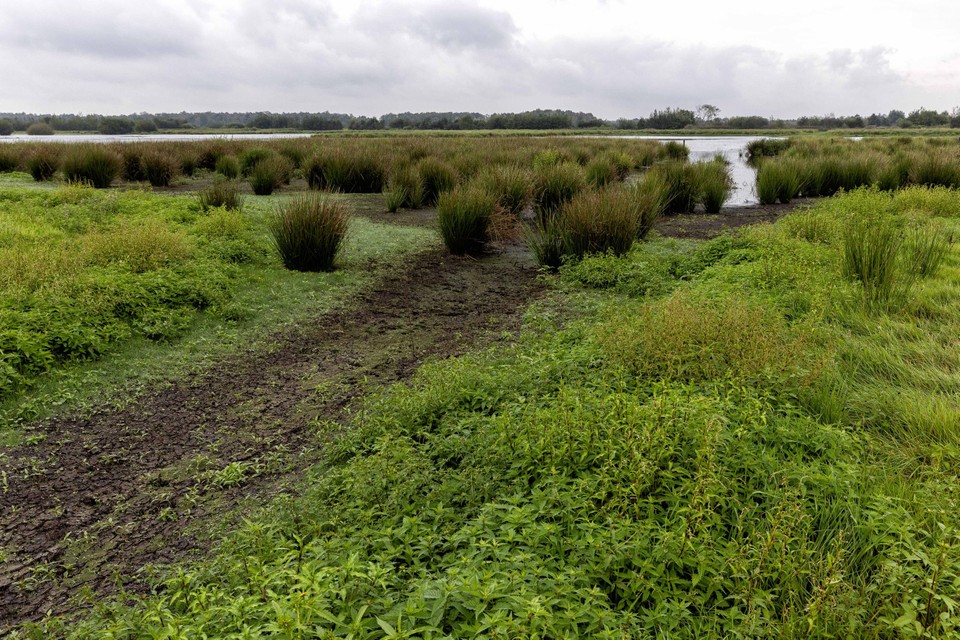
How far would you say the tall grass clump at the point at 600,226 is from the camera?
858 cm

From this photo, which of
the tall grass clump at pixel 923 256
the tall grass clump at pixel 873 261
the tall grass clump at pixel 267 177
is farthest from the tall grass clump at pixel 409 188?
the tall grass clump at pixel 923 256

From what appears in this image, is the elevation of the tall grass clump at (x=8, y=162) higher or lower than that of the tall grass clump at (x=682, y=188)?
higher

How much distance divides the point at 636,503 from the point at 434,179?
12021 mm

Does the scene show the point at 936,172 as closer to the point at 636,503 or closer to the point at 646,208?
the point at 646,208

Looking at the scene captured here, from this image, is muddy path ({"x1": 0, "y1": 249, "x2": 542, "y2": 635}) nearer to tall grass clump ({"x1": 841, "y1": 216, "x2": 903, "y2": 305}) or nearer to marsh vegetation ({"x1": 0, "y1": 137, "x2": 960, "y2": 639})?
marsh vegetation ({"x1": 0, "y1": 137, "x2": 960, "y2": 639})

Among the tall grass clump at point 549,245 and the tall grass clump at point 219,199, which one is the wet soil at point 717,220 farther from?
the tall grass clump at point 219,199

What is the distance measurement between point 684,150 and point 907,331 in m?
22.6

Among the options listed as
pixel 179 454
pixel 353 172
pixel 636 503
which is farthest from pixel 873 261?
pixel 353 172

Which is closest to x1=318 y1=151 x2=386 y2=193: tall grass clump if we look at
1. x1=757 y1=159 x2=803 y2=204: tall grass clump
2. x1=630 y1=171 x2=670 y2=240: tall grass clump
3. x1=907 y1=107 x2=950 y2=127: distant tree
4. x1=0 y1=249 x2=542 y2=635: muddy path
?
x1=630 y1=171 x2=670 y2=240: tall grass clump

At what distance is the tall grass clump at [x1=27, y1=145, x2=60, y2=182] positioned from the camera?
15.8m

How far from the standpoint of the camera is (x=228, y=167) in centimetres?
1728

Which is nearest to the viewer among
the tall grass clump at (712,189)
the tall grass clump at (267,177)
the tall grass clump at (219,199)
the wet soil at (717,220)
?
the tall grass clump at (219,199)

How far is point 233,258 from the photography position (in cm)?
806

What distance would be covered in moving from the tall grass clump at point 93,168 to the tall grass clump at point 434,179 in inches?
313
